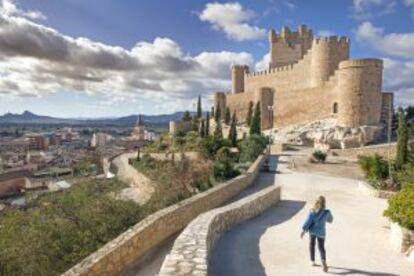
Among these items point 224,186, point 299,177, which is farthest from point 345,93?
point 224,186

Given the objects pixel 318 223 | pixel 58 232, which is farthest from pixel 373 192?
pixel 58 232

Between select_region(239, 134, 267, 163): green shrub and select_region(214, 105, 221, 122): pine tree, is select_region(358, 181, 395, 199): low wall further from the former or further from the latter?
select_region(214, 105, 221, 122): pine tree

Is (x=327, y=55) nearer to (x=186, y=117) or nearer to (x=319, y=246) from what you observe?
(x=186, y=117)

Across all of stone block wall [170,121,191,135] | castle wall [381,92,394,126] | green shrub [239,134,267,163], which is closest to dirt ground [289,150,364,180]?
green shrub [239,134,267,163]

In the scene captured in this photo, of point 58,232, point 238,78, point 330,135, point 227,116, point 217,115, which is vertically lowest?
point 58,232

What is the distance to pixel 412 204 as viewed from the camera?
294 inches

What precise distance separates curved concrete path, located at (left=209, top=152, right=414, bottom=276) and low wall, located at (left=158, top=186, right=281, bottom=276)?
0.78 feet

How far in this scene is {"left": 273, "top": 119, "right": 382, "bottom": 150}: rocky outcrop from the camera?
31919mm

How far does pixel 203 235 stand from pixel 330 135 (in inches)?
1145

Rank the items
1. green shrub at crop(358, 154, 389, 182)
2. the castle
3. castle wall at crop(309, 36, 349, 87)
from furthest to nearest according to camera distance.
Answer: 1. castle wall at crop(309, 36, 349, 87)
2. the castle
3. green shrub at crop(358, 154, 389, 182)

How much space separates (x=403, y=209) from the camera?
24.7ft

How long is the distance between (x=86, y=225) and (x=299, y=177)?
11.4m

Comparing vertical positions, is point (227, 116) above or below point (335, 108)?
below

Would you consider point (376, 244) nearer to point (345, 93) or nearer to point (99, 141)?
point (345, 93)
